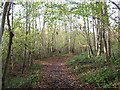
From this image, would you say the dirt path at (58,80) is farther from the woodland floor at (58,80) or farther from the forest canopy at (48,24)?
the forest canopy at (48,24)

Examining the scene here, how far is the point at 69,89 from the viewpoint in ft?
22.8

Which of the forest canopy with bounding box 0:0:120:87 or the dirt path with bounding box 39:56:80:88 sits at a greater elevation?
the forest canopy with bounding box 0:0:120:87

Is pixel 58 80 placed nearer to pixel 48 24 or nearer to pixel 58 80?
pixel 58 80

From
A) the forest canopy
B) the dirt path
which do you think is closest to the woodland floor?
the dirt path

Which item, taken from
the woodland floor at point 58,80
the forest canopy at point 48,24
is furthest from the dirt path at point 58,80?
the forest canopy at point 48,24

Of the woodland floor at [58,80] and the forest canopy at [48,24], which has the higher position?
the forest canopy at [48,24]

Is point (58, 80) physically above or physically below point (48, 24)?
below

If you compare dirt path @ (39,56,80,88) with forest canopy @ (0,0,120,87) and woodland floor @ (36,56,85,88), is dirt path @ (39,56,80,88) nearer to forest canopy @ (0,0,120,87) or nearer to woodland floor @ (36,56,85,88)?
woodland floor @ (36,56,85,88)

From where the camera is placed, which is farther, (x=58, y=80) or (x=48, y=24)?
(x=48, y=24)

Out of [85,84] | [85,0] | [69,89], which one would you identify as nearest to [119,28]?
[85,0]

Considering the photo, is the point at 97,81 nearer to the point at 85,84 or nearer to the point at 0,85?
the point at 85,84

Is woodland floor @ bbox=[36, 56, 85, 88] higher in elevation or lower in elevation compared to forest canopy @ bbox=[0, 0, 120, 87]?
lower

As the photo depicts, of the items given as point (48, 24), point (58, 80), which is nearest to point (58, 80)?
point (58, 80)

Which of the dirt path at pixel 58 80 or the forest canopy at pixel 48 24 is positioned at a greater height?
the forest canopy at pixel 48 24
